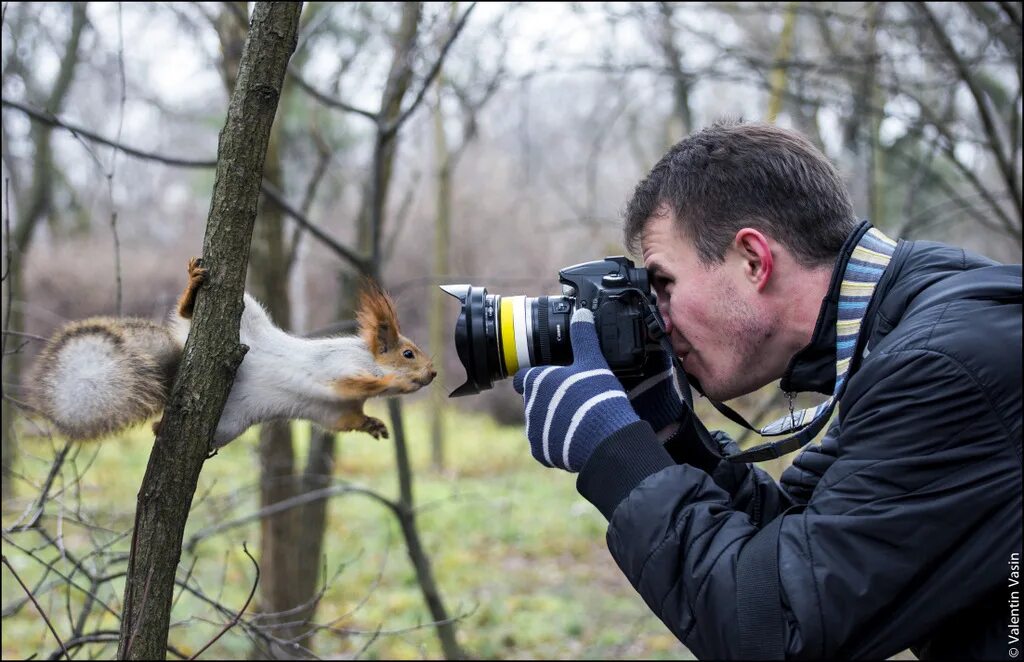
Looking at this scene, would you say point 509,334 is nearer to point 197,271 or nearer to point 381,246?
point 197,271

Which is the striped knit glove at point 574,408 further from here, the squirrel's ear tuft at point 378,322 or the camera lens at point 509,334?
the squirrel's ear tuft at point 378,322

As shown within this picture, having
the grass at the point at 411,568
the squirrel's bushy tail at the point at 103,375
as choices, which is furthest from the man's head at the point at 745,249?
the grass at the point at 411,568

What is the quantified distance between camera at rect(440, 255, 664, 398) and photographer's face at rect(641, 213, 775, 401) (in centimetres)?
5

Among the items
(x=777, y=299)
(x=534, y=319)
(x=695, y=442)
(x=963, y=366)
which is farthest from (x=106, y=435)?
(x=963, y=366)

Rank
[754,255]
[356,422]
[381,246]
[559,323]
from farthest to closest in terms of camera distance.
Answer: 1. [381,246]
2. [356,422]
3. [559,323]
4. [754,255]

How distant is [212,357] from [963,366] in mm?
1002

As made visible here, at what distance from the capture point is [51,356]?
5.48 ft

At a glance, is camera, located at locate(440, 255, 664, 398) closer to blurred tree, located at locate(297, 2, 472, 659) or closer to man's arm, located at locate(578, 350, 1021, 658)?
man's arm, located at locate(578, 350, 1021, 658)

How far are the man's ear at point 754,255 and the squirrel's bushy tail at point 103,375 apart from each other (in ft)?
3.27

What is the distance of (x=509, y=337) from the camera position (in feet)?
5.00

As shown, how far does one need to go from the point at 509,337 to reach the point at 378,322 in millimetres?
407

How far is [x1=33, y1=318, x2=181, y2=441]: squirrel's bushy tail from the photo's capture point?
158 centimetres

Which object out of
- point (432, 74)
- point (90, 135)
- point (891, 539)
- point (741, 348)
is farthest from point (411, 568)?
point (891, 539)

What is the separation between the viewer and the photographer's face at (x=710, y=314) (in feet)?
4.67
